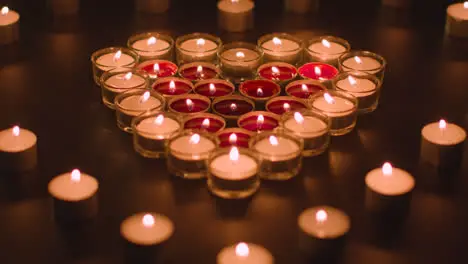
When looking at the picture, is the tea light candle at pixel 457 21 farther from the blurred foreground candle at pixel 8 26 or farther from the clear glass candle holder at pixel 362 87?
the blurred foreground candle at pixel 8 26

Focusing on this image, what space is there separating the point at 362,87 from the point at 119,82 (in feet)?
2.16

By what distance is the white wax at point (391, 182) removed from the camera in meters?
2.04

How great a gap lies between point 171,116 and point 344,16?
0.96 meters

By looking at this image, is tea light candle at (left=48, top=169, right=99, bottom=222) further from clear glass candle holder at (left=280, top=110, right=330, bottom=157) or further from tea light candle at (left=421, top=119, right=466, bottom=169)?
tea light candle at (left=421, top=119, right=466, bottom=169)

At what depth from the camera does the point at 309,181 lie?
216cm

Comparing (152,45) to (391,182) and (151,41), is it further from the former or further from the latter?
(391,182)

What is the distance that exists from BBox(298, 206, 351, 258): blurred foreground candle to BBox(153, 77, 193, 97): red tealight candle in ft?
2.09

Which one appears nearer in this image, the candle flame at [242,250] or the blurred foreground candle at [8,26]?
the candle flame at [242,250]

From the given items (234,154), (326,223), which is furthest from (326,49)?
(326,223)

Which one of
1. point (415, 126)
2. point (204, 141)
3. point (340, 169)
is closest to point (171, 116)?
point (204, 141)

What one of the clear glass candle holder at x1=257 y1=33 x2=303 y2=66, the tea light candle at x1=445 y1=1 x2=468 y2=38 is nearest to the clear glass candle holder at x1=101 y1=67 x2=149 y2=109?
the clear glass candle holder at x1=257 y1=33 x2=303 y2=66

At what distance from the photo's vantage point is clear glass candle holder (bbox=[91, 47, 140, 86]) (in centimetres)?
254

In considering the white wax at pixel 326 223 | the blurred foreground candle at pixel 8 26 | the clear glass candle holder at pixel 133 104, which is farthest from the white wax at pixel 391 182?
the blurred foreground candle at pixel 8 26

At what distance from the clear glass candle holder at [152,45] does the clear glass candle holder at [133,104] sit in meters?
0.23
